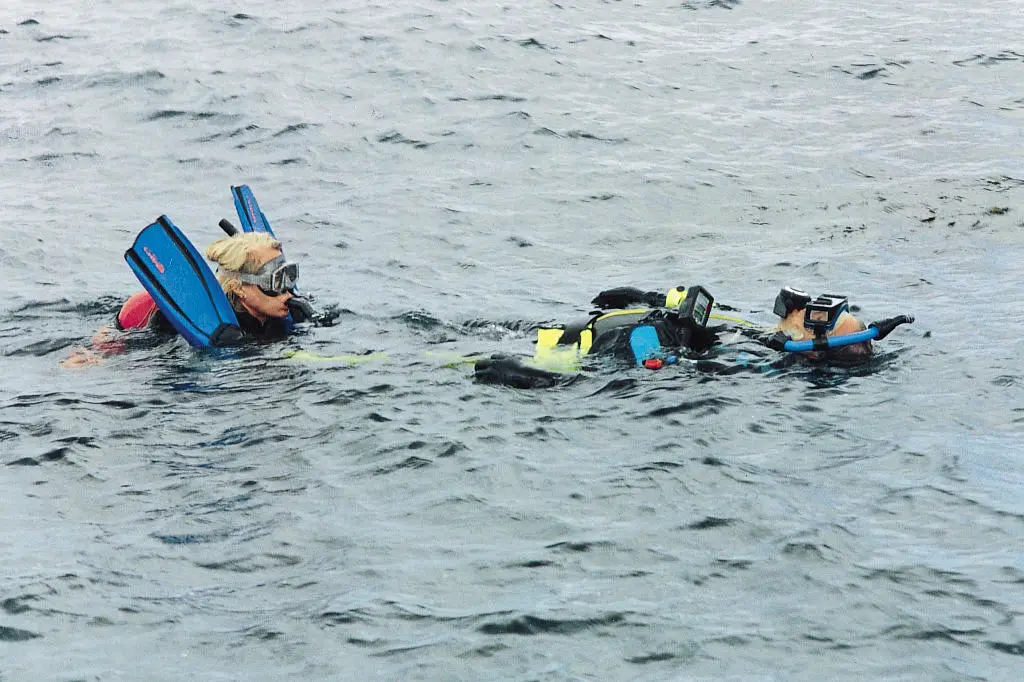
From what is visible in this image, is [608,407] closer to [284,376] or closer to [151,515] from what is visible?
[284,376]

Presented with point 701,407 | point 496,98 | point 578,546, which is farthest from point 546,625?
point 496,98

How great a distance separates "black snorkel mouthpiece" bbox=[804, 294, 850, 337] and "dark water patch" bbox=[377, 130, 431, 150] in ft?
25.3

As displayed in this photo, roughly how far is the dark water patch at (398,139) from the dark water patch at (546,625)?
32.3 ft

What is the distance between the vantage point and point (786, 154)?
13102mm

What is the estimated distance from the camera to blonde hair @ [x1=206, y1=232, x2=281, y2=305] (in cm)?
765

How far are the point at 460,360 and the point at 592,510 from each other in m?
2.25

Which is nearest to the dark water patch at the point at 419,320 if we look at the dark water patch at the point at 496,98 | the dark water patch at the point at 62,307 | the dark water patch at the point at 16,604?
the dark water patch at the point at 62,307

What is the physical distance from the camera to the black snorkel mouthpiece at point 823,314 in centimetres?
667

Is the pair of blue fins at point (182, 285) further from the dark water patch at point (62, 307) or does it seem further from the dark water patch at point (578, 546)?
the dark water patch at point (578, 546)

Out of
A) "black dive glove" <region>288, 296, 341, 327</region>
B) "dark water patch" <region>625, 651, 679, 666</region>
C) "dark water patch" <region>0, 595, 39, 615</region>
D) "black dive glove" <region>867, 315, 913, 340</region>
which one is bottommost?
"dark water patch" <region>625, 651, 679, 666</region>

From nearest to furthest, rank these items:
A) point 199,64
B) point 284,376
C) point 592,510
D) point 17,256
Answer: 1. point 592,510
2. point 284,376
3. point 17,256
4. point 199,64

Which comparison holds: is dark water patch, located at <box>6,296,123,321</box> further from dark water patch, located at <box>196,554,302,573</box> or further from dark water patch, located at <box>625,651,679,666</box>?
dark water patch, located at <box>625,651,679,666</box>

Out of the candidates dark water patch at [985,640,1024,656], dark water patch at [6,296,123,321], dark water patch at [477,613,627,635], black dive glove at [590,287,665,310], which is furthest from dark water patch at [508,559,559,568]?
dark water patch at [6,296,123,321]

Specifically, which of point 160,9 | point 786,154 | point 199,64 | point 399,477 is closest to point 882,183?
point 786,154
